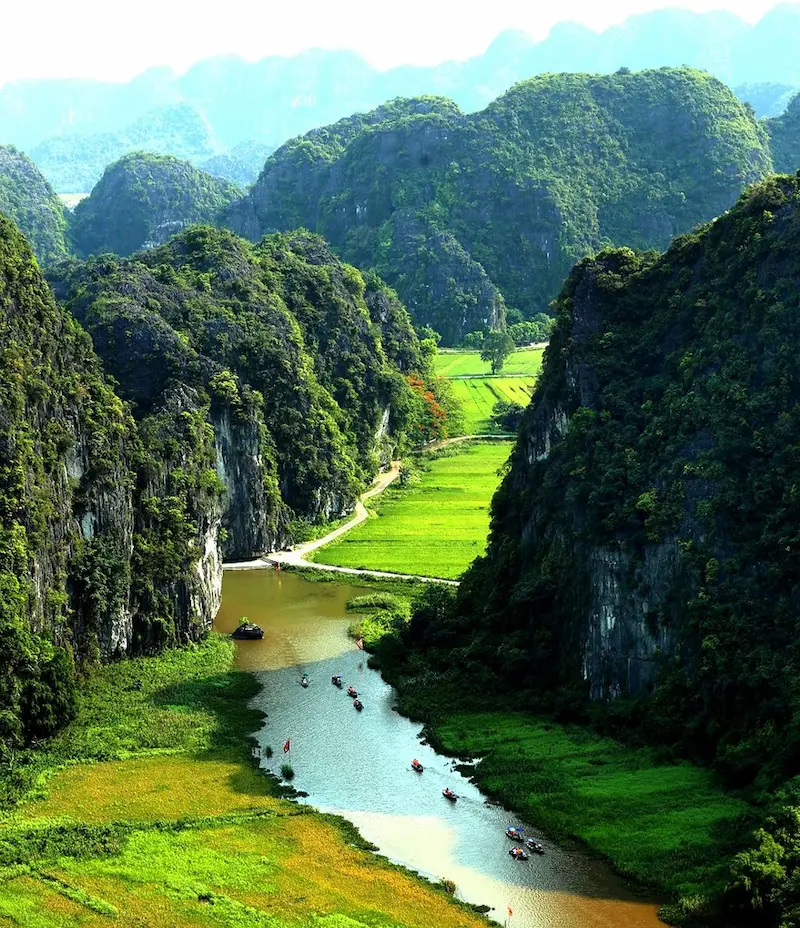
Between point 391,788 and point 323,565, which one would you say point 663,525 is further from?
point 323,565

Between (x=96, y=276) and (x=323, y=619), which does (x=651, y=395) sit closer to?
(x=323, y=619)

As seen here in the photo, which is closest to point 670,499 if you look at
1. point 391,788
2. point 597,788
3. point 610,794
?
point 597,788

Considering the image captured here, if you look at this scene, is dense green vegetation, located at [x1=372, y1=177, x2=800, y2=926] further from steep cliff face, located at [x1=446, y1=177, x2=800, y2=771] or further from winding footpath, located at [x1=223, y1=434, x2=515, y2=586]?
winding footpath, located at [x1=223, y1=434, x2=515, y2=586]

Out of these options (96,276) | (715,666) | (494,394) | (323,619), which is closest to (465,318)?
(494,394)

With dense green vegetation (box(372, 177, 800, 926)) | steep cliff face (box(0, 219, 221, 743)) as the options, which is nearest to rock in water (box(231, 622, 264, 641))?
steep cliff face (box(0, 219, 221, 743))

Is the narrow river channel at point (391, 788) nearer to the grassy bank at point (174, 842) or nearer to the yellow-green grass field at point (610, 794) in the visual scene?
the yellow-green grass field at point (610, 794)

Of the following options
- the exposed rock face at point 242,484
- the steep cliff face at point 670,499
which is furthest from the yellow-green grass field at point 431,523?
the steep cliff face at point 670,499
